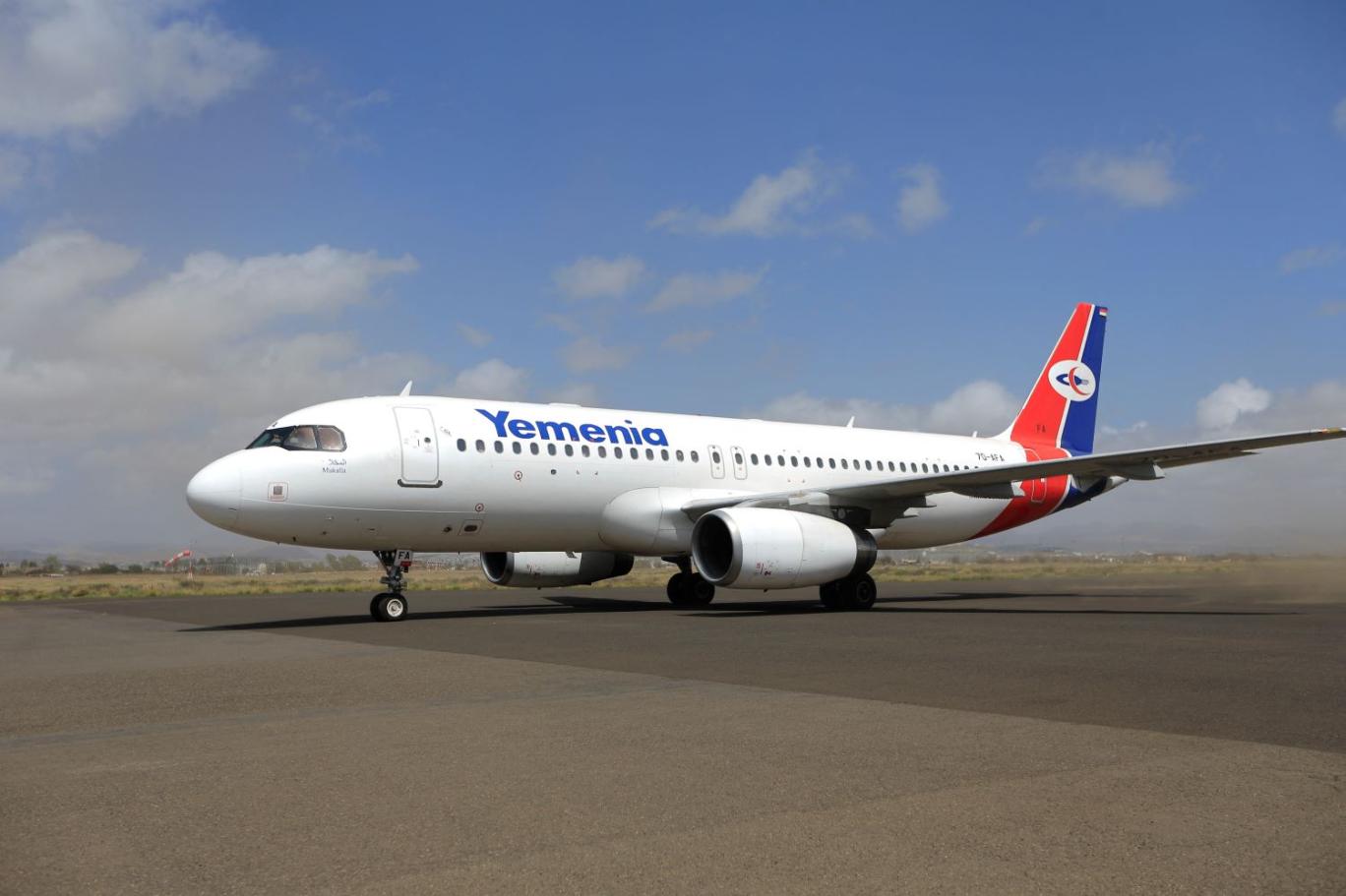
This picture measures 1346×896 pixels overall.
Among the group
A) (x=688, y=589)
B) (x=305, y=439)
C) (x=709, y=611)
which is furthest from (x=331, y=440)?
(x=688, y=589)

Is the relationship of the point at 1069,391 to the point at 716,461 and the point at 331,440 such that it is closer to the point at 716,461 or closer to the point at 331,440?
the point at 716,461

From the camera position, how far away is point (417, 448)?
711 inches

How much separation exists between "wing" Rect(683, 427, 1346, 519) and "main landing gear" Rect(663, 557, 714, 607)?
2617 mm

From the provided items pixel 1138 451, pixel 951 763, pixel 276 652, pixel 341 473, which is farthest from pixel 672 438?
pixel 951 763

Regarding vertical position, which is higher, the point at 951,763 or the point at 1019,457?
the point at 1019,457

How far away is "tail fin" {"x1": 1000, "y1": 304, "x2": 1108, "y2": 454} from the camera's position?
29172 mm

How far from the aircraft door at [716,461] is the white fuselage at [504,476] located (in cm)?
3

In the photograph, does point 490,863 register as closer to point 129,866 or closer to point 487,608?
point 129,866

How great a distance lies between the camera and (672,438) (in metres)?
21.6

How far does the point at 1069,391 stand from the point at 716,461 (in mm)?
12166

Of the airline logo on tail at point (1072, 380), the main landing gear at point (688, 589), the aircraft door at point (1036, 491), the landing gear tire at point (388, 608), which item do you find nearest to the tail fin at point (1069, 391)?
the airline logo on tail at point (1072, 380)

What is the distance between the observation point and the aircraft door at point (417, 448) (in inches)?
705

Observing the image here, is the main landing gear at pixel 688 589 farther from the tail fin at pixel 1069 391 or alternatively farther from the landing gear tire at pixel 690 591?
the tail fin at pixel 1069 391

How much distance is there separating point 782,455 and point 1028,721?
16.3m
